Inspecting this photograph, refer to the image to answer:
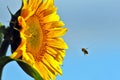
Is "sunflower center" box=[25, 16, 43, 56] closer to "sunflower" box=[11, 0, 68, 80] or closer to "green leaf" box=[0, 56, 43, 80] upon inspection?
"sunflower" box=[11, 0, 68, 80]

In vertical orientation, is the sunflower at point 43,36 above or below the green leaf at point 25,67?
above

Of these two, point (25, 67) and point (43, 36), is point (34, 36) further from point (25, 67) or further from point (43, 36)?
point (25, 67)

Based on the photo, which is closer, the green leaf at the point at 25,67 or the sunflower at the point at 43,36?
the green leaf at the point at 25,67

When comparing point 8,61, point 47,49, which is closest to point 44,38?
point 47,49

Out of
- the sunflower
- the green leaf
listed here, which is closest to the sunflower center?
the sunflower

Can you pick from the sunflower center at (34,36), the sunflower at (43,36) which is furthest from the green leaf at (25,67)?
the sunflower center at (34,36)

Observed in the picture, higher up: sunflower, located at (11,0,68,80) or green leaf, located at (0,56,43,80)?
sunflower, located at (11,0,68,80)

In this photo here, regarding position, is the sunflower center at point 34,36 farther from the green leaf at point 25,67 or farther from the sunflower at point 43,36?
the green leaf at point 25,67

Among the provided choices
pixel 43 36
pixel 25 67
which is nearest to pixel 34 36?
pixel 43 36
